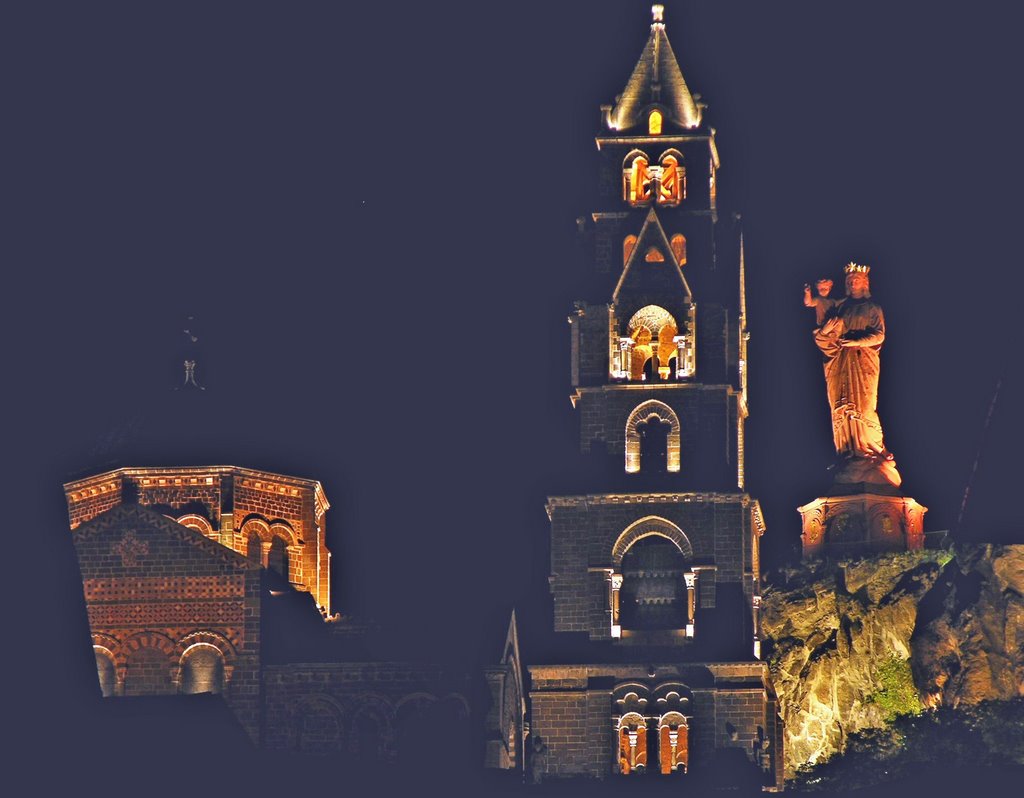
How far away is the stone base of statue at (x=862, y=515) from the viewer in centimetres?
9625

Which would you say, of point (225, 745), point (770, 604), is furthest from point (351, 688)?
point (770, 604)

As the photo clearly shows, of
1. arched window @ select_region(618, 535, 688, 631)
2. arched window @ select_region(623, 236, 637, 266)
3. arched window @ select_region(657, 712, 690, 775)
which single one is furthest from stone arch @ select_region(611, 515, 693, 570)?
arched window @ select_region(623, 236, 637, 266)

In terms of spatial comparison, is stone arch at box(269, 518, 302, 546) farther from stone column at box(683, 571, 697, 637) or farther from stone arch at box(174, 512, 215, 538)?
stone column at box(683, 571, 697, 637)

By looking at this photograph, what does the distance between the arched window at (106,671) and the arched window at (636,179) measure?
1866 cm

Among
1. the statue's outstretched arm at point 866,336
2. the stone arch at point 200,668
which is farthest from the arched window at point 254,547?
the statue's outstretched arm at point 866,336

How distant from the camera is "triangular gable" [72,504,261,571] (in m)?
91.2

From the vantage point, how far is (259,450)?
95188mm

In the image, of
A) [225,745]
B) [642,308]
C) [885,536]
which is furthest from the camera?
[885,536]

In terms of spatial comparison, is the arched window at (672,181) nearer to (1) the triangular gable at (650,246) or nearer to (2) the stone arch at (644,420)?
(1) the triangular gable at (650,246)

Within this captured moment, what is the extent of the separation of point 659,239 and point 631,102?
439 centimetres

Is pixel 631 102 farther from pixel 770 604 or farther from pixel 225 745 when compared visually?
pixel 225 745

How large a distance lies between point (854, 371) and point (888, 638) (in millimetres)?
8093

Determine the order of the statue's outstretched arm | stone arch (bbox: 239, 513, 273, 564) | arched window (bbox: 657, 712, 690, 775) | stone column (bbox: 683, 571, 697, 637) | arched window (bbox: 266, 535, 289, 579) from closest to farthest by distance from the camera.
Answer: arched window (bbox: 657, 712, 690, 775) < stone column (bbox: 683, 571, 697, 637) < stone arch (bbox: 239, 513, 273, 564) < arched window (bbox: 266, 535, 289, 579) < the statue's outstretched arm

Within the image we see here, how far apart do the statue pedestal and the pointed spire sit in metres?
12.2
